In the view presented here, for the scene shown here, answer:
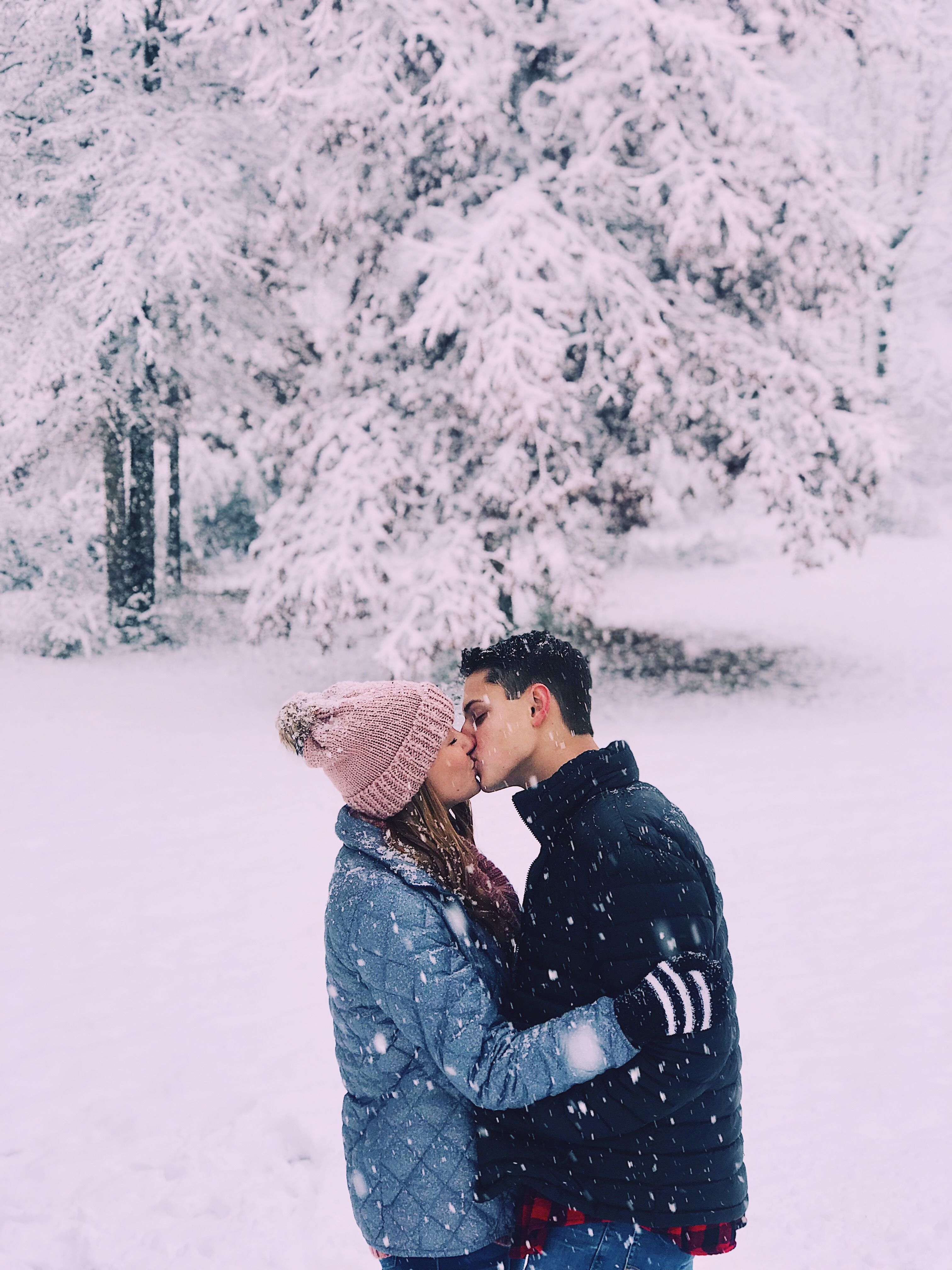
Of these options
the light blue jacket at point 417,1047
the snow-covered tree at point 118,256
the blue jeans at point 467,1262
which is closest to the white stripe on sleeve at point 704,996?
the light blue jacket at point 417,1047

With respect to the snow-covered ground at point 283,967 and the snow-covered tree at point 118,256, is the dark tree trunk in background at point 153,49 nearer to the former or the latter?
the snow-covered tree at point 118,256

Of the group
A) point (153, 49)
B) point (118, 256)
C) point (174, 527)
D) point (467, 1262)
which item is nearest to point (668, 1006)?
point (467, 1262)

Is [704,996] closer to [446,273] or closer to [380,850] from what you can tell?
[380,850]

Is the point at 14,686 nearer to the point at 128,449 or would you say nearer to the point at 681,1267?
the point at 128,449

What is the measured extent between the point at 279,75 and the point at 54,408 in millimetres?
5454

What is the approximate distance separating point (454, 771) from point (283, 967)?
4156mm

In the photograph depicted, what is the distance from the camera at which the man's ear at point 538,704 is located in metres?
2.14

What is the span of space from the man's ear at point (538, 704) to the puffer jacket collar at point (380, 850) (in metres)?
0.39

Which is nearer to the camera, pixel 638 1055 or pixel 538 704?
pixel 638 1055

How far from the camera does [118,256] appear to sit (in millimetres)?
12453

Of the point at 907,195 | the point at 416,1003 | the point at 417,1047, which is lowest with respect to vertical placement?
the point at 417,1047

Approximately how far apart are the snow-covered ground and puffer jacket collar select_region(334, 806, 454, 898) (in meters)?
2.29

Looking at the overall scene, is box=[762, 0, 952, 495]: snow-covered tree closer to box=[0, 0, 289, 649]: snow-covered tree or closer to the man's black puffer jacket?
box=[0, 0, 289, 649]: snow-covered tree

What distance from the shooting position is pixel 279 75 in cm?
1067
